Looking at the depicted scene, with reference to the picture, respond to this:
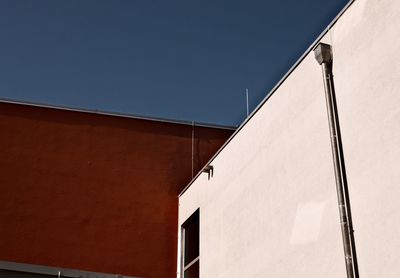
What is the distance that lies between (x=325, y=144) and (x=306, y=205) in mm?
687

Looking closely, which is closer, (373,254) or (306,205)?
(373,254)

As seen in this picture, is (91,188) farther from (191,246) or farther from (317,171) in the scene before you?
(317,171)

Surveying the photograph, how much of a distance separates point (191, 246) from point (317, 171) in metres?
4.55

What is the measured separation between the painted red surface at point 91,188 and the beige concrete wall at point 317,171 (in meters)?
2.04

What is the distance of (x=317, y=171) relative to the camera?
6508 mm

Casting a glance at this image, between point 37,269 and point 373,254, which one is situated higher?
point 37,269

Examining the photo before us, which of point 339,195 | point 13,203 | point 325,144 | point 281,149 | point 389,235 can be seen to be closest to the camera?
point 389,235

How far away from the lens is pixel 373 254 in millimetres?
5348

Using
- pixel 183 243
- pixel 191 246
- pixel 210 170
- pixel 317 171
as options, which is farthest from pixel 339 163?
pixel 183 243

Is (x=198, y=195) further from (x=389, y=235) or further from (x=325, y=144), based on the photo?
(x=389, y=235)

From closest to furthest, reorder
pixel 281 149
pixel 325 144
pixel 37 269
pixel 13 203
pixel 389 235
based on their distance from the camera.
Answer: pixel 389 235, pixel 325 144, pixel 281 149, pixel 37 269, pixel 13 203

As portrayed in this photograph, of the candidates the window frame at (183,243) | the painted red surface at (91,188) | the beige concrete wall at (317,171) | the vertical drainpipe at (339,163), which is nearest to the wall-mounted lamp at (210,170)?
the beige concrete wall at (317,171)

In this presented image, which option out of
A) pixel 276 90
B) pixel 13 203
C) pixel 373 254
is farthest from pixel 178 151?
pixel 373 254

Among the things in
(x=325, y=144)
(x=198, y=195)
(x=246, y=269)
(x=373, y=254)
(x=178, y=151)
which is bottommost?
(x=373, y=254)
